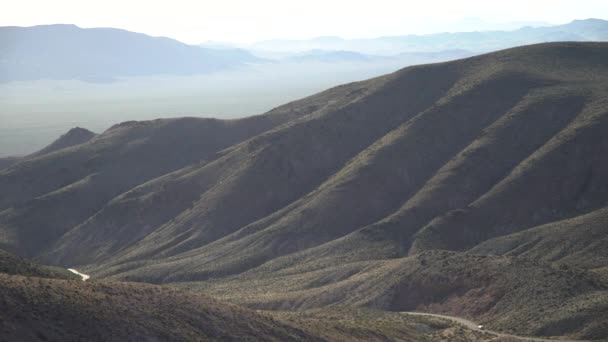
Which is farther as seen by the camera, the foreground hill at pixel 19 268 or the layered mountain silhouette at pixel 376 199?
the layered mountain silhouette at pixel 376 199

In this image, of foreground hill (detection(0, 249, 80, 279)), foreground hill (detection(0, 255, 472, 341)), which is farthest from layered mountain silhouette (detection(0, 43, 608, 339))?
foreground hill (detection(0, 249, 80, 279))

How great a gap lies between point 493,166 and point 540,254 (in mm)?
22769

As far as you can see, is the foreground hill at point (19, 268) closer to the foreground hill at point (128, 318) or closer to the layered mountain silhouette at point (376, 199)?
the foreground hill at point (128, 318)

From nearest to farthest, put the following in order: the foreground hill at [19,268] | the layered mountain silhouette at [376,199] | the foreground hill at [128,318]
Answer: the foreground hill at [128,318], the foreground hill at [19,268], the layered mountain silhouette at [376,199]

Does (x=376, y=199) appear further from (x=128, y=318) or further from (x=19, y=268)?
(x=128, y=318)

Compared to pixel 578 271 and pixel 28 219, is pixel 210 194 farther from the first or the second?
pixel 578 271

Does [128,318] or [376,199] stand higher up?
[128,318]

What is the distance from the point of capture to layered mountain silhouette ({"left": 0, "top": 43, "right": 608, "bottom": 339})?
226 ft

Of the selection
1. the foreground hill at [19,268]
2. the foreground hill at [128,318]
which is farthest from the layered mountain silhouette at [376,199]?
the foreground hill at [19,268]

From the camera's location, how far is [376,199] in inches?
3971

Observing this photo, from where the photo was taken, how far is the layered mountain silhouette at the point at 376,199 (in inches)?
2712

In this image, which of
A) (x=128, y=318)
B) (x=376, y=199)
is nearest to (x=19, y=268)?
(x=128, y=318)

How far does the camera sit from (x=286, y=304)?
2771 inches

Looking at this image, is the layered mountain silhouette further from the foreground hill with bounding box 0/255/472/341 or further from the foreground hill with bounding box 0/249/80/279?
the foreground hill with bounding box 0/249/80/279
